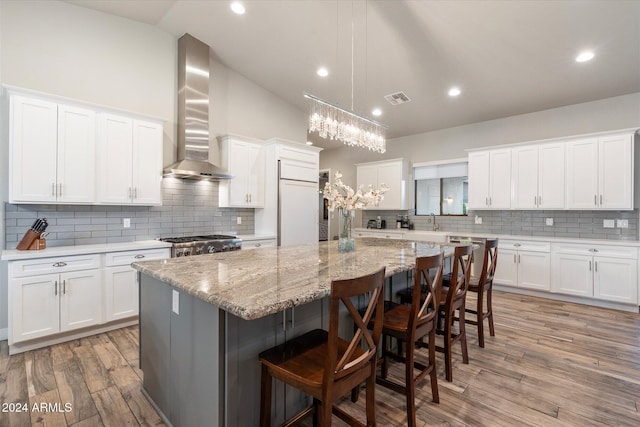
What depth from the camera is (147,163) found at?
3.70 meters

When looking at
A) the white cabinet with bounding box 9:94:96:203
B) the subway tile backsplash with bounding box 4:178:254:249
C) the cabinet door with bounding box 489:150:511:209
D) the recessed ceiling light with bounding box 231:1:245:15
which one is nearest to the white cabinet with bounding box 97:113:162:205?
the white cabinet with bounding box 9:94:96:203

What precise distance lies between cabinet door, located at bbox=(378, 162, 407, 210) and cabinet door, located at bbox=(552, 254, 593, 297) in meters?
2.72

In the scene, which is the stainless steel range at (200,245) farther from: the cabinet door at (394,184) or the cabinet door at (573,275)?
the cabinet door at (573,275)

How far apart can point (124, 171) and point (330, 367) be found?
3507mm

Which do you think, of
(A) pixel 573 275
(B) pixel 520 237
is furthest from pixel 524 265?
(A) pixel 573 275

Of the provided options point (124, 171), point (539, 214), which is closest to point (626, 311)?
point (539, 214)

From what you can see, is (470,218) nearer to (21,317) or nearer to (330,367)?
(330,367)

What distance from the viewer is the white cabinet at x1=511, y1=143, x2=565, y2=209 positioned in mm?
4480

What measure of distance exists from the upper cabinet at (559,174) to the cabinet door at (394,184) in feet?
4.29

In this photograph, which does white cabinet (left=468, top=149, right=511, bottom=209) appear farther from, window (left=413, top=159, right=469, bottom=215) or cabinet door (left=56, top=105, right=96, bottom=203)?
cabinet door (left=56, top=105, right=96, bottom=203)

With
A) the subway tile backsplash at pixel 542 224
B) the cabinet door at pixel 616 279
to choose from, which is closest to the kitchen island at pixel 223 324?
the cabinet door at pixel 616 279

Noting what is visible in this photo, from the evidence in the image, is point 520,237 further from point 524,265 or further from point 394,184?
point 394,184

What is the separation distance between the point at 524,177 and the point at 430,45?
269 centimetres

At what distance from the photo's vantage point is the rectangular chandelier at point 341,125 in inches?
110
